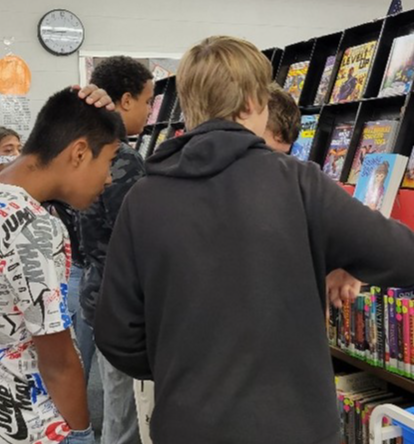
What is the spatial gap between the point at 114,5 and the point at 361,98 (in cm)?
426

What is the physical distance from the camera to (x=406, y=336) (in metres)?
1.63

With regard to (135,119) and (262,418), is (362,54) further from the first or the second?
(262,418)

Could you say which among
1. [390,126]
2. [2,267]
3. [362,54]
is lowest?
[2,267]

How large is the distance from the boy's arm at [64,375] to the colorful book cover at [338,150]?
1166 mm

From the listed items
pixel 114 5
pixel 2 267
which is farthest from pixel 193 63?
pixel 114 5

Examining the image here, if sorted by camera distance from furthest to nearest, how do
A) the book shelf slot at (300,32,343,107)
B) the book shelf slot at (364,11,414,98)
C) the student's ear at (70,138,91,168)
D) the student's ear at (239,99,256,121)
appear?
the book shelf slot at (300,32,343,107) < the book shelf slot at (364,11,414,98) < the student's ear at (70,138,91,168) < the student's ear at (239,99,256,121)

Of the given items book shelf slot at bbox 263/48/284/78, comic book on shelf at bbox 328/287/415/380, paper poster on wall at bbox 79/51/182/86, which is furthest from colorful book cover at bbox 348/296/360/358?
paper poster on wall at bbox 79/51/182/86

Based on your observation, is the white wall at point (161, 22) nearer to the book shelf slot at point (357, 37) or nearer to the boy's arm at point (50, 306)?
the book shelf slot at point (357, 37)

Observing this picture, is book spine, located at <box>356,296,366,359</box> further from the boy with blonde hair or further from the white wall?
the white wall

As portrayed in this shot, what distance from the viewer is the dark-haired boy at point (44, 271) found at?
1.34 m

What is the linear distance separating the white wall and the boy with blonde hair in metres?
4.84

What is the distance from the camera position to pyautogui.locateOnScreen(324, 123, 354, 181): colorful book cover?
7.22ft

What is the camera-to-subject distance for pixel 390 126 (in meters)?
1.96

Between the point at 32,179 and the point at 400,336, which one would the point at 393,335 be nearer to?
the point at 400,336
